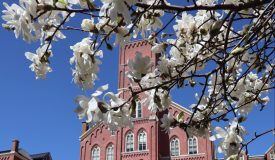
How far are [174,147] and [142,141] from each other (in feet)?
6.94

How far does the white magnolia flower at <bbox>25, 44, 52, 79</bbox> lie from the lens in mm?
2771

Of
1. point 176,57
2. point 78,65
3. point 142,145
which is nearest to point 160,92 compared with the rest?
point 176,57

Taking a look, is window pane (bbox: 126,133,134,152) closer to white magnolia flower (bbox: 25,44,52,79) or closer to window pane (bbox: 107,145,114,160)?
window pane (bbox: 107,145,114,160)

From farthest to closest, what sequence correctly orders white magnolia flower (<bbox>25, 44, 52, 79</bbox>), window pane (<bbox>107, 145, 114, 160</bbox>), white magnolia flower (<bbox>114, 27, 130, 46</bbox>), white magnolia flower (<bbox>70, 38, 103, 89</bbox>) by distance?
window pane (<bbox>107, 145, 114, 160</bbox>) < white magnolia flower (<bbox>25, 44, 52, 79</bbox>) < white magnolia flower (<bbox>70, 38, 103, 89</bbox>) < white magnolia flower (<bbox>114, 27, 130, 46</bbox>)

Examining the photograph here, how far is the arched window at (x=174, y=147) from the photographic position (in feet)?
86.4

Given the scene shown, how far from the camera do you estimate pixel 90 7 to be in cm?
244

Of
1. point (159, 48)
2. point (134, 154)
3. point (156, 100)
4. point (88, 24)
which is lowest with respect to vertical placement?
point (156, 100)

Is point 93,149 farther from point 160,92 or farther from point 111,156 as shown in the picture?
point 160,92

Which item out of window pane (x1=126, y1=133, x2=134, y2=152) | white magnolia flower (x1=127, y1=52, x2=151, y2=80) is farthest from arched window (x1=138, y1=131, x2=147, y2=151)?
white magnolia flower (x1=127, y1=52, x2=151, y2=80)

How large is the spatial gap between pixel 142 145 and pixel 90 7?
81.6 ft

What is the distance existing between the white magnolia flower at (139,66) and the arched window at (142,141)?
2475cm

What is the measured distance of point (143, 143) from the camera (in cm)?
2688

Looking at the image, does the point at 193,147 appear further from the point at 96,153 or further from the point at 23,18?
the point at 23,18

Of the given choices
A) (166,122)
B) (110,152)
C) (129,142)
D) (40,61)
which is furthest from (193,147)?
(40,61)
